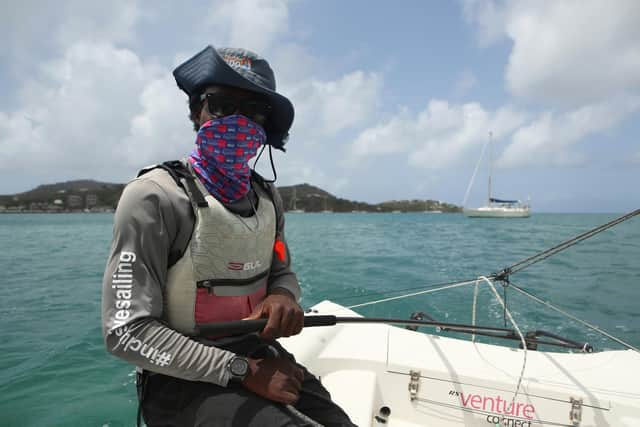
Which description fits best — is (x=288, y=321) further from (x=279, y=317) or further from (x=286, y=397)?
(x=286, y=397)

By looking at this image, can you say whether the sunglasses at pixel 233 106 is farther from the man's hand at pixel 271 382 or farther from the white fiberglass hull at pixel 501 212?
the white fiberglass hull at pixel 501 212

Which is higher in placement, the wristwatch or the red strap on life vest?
the red strap on life vest

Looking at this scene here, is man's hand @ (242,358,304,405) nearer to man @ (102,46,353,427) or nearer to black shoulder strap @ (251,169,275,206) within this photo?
man @ (102,46,353,427)

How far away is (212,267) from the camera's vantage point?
4.75 ft

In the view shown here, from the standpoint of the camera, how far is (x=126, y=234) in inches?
47.2

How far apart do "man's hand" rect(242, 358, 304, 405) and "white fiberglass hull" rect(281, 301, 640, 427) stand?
53.9 inches

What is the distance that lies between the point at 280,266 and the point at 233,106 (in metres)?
0.86

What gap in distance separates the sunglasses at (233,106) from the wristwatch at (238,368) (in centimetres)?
Answer: 103

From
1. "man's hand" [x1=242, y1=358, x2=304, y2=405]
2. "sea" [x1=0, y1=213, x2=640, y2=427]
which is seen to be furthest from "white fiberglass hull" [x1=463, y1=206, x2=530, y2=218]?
"man's hand" [x1=242, y1=358, x2=304, y2=405]

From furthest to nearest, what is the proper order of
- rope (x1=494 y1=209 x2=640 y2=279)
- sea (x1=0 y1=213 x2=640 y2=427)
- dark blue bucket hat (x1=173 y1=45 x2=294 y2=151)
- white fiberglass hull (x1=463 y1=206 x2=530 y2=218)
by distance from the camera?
white fiberglass hull (x1=463 y1=206 x2=530 y2=218) < sea (x1=0 y1=213 x2=640 y2=427) < rope (x1=494 y1=209 x2=640 y2=279) < dark blue bucket hat (x1=173 y1=45 x2=294 y2=151)

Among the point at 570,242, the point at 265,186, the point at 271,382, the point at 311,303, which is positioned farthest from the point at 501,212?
the point at 271,382

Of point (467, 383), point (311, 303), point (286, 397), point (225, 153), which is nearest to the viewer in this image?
point (286, 397)

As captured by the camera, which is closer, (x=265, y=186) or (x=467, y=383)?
(x=265, y=186)

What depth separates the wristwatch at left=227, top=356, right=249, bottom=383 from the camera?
131 cm
